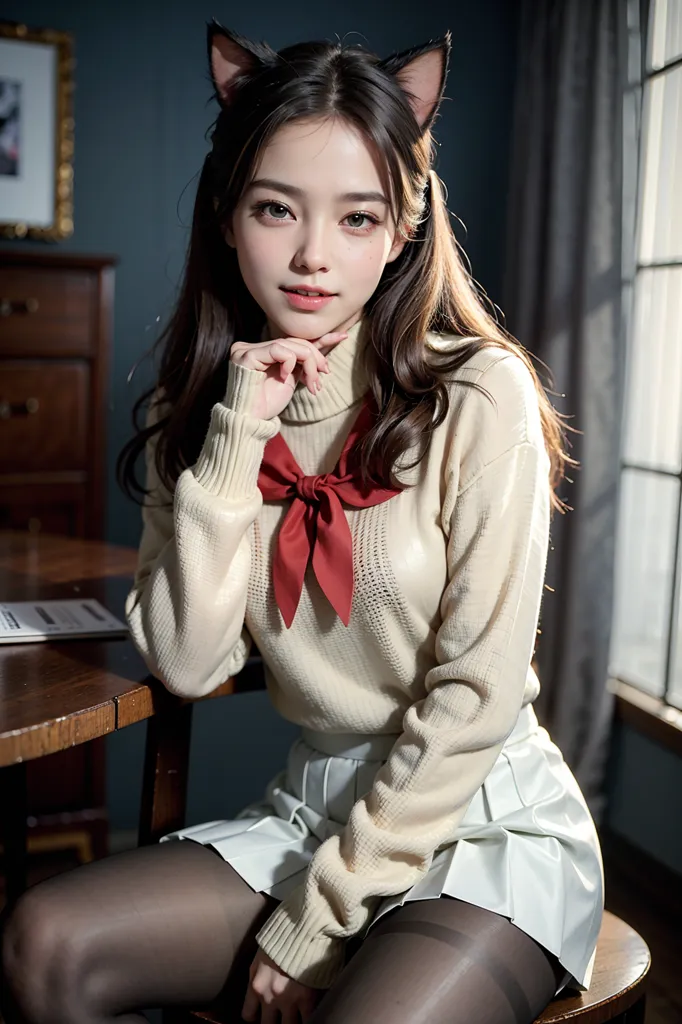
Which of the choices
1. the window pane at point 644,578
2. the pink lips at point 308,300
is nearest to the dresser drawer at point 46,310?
the window pane at point 644,578

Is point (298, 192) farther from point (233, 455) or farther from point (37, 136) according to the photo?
point (37, 136)

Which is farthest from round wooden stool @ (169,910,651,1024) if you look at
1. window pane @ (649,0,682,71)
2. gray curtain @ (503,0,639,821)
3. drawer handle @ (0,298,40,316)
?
window pane @ (649,0,682,71)

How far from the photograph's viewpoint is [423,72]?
1.49m

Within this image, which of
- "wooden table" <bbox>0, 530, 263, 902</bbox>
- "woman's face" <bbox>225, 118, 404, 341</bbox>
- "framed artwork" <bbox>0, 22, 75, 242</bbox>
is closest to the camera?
"wooden table" <bbox>0, 530, 263, 902</bbox>

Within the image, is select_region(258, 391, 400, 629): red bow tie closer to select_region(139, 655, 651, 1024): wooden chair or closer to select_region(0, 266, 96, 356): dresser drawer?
select_region(139, 655, 651, 1024): wooden chair

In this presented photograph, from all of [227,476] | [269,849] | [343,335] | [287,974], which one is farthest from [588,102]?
[287,974]

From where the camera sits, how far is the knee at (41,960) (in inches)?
52.7

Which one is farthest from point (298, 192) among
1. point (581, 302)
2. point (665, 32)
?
point (665, 32)

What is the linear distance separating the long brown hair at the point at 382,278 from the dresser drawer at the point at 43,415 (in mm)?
1343

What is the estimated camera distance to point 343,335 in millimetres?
1559

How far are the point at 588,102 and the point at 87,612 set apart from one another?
79.6 inches

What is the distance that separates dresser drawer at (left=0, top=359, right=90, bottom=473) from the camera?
2.98m

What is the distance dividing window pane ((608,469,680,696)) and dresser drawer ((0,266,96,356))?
156 centimetres

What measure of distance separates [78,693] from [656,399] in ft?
6.55
